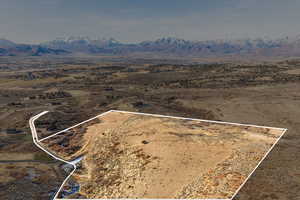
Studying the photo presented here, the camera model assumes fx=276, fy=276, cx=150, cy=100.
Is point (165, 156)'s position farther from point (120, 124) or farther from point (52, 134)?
point (52, 134)

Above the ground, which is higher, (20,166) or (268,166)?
(268,166)

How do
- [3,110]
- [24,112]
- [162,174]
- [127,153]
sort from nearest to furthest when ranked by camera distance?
[162,174] → [127,153] → [24,112] → [3,110]

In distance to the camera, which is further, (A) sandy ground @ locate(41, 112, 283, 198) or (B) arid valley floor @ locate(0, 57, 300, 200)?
(A) sandy ground @ locate(41, 112, 283, 198)

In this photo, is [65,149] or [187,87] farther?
[187,87]

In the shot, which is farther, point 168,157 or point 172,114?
point 172,114

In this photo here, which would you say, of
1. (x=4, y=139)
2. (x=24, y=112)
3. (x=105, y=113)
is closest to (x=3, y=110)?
(x=24, y=112)

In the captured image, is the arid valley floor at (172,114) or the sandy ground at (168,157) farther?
the sandy ground at (168,157)

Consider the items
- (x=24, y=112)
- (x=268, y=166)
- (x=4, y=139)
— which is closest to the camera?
(x=268, y=166)

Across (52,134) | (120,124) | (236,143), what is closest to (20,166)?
(52,134)

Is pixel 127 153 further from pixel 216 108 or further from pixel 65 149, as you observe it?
pixel 216 108

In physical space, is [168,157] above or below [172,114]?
below
